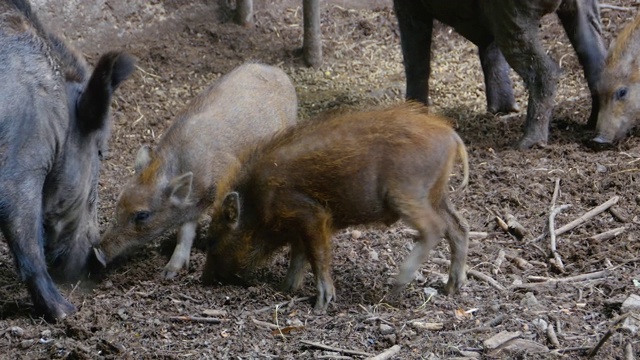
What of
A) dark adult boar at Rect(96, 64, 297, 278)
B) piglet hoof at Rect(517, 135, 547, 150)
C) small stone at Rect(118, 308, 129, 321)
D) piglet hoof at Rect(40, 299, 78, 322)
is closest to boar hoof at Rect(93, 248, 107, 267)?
dark adult boar at Rect(96, 64, 297, 278)

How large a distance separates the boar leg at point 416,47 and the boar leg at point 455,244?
10.8 ft

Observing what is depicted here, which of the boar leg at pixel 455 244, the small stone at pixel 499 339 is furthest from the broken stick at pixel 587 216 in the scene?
the small stone at pixel 499 339

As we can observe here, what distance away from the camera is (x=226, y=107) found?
281 inches

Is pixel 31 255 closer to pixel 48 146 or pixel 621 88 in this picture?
pixel 48 146

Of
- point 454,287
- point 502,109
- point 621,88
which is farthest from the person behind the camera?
point 502,109

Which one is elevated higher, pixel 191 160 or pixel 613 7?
pixel 613 7

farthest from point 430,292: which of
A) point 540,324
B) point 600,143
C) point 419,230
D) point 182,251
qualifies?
point 600,143

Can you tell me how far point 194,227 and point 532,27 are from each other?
3.27 m

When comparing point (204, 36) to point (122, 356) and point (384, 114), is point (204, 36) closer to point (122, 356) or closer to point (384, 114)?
point (384, 114)

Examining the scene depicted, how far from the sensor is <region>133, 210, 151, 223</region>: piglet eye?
6350 millimetres

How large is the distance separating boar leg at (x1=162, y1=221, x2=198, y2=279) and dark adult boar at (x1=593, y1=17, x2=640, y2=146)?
354 cm

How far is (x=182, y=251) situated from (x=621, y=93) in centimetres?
423

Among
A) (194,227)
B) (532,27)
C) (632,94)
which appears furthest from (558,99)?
(194,227)

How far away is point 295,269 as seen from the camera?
19.1ft
